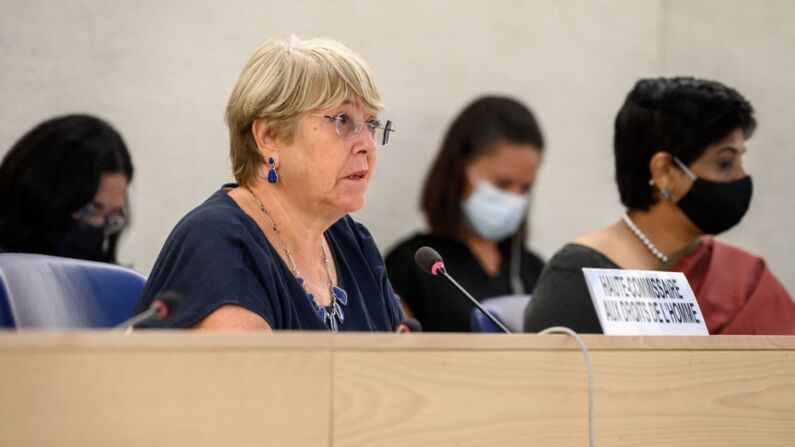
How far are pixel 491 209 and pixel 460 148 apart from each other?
238mm

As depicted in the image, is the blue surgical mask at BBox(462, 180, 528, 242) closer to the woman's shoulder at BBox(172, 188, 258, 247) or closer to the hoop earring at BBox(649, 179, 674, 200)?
the hoop earring at BBox(649, 179, 674, 200)

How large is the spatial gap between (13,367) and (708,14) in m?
3.75

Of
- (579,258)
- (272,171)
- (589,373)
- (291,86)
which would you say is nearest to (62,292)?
(272,171)

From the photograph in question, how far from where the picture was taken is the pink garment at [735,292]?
2.27 metres

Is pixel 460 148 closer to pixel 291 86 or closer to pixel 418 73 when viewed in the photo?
pixel 418 73

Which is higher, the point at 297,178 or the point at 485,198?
the point at 297,178

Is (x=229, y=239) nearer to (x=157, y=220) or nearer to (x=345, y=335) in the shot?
(x=345, y=335)

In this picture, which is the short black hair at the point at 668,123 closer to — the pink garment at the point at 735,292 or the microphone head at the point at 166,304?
the pink garment at the point at 735,292

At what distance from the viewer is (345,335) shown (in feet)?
3.72

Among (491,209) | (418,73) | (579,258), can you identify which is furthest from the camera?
(418,73)

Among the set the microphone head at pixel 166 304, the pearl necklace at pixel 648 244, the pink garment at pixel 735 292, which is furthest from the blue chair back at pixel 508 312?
the microphone head at pixel 166 304

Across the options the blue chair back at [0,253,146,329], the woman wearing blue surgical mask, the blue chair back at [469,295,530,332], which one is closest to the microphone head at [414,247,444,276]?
the blue chair back at [0,253,146,329]

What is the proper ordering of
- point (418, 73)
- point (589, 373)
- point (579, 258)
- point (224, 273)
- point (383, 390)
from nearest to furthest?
1. point (383, 390)
2. point (589, 373)
3. point (224, 273)
4. point (579, 258)
5. point (418, 73)

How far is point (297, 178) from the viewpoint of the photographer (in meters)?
1.77
